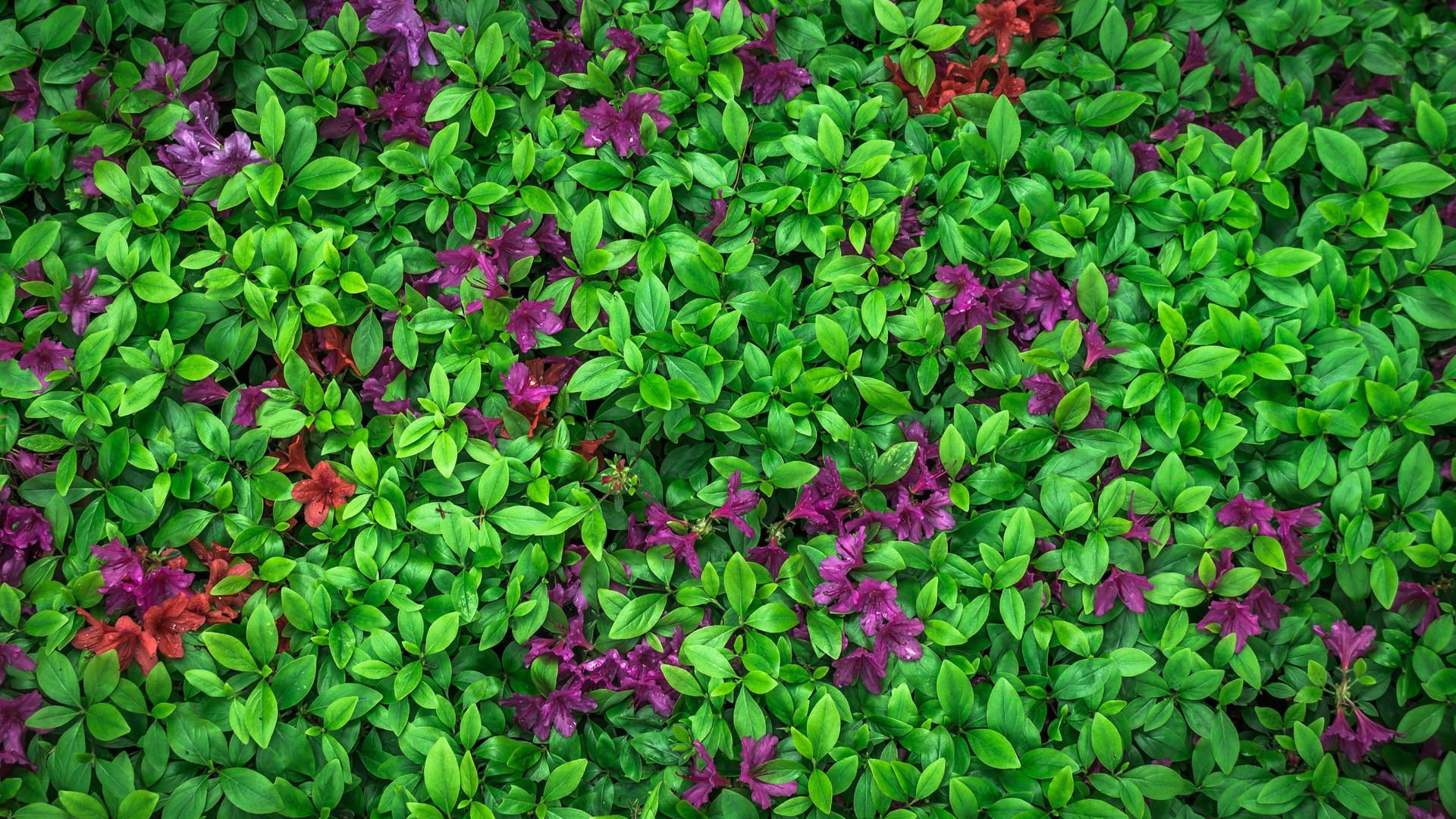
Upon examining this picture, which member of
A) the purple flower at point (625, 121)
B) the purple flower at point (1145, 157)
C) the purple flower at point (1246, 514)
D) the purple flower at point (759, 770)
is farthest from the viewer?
the purple flower at point (1145, 157)

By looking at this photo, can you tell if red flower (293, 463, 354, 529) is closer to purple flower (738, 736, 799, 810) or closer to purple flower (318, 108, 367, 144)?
purple flower (318, 108, 367, 144)

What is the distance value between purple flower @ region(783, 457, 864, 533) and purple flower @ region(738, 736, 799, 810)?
502mm

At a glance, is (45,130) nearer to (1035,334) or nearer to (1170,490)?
(1035,334)

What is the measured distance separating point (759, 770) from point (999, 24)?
6.55ft

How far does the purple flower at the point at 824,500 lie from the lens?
6.92ft

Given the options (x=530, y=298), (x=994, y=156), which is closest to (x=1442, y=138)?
(x=994, y=156)

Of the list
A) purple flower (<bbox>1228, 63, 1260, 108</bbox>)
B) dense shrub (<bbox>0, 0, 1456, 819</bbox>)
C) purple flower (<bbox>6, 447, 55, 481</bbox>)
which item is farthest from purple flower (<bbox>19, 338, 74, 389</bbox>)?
purple flower (<bbox>1228, 63, 1260, 108</bbox>)

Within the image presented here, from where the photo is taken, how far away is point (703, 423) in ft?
7.31

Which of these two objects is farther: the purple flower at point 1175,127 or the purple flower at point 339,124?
the purple flower at point 1175,127

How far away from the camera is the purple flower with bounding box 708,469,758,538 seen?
2084 millimetres

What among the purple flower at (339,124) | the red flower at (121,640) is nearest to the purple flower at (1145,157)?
the purple flower at (339,124)

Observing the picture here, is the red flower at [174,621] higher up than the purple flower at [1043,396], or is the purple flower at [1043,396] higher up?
the purple flower at [1043,396]

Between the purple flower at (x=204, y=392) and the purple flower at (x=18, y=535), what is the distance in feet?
1.40

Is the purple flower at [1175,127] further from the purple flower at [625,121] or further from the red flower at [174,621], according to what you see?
the red flower at [174,621]
